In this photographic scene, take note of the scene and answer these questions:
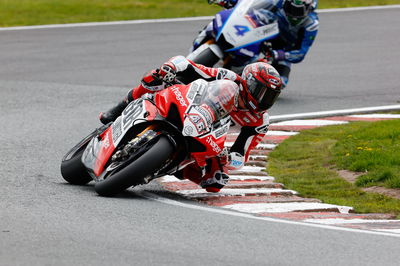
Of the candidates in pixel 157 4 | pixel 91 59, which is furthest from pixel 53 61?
pixel 157 4

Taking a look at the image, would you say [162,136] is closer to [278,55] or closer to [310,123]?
[310,123]

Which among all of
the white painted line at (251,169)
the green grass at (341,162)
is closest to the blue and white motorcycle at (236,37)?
the green grass at (341,162)

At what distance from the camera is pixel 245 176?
10.1 meters

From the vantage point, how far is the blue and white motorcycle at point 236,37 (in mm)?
14031

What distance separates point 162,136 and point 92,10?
14.1 meters

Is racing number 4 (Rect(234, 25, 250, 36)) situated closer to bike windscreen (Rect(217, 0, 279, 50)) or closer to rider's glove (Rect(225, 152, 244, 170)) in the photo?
bike windscreen (Rect(217, 0, 279, 50))

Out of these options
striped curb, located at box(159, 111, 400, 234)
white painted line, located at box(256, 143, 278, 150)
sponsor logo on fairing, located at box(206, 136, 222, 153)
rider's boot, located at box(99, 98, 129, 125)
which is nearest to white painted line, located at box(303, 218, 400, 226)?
striped curb, located at box(159, 111, 400, 234)

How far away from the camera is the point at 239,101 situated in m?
9.02

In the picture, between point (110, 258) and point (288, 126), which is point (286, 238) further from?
point (288, 126)

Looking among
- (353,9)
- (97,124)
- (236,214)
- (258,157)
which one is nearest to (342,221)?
(236,214)

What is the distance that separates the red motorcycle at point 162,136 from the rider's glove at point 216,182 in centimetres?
29

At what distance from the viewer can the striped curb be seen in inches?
324

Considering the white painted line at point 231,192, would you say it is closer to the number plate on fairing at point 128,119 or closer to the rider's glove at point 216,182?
the rider's glove at point 216,182

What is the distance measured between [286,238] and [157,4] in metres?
16.7
